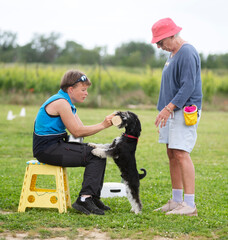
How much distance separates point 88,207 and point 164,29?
2351 millimetres

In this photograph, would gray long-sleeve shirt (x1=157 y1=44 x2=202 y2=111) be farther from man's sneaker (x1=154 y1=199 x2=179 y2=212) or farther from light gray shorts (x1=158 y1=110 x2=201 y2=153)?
man's sneaker (x1=154 y1=199 x2=179 y2=212)

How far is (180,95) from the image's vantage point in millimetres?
4523

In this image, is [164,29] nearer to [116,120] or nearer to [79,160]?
[116,120]

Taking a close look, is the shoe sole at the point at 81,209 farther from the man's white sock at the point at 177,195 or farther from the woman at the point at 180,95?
the man's white sock at the point at 177,195

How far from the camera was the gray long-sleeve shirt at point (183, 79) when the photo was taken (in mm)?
4523

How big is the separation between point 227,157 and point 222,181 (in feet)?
10.1

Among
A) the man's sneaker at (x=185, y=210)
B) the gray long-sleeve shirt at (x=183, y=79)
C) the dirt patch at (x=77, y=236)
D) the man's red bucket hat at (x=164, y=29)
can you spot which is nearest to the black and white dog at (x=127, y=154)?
the man's sneaker at (x=185, y=210)

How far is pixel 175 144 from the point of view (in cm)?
464

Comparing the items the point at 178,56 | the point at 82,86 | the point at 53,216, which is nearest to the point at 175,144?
the point at 178,56

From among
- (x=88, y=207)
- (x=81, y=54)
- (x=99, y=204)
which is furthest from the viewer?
(x=81, y=54)

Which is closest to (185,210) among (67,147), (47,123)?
(67,147)

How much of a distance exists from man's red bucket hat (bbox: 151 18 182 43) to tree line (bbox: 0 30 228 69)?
3460 cm

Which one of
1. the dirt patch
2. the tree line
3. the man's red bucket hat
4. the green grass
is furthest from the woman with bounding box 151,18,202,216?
the tree line

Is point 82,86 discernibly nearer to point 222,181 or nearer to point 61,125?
point 61,125
